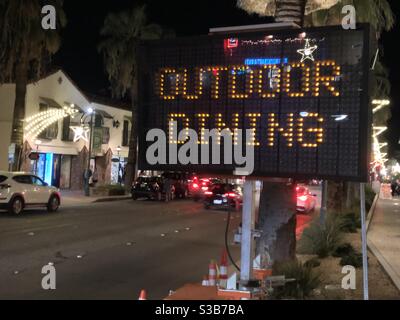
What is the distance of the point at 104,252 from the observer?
1288 cm

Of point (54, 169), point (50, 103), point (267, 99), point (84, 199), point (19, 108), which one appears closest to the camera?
point (267, 99)

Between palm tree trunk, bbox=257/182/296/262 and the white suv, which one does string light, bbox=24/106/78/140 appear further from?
palm tree trunk, bbox=257/182/296/262

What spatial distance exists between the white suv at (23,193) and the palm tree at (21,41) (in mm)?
4765

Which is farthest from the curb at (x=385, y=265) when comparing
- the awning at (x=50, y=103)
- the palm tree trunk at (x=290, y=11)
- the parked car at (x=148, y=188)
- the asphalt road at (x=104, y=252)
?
the awning at (x=50, y=103)

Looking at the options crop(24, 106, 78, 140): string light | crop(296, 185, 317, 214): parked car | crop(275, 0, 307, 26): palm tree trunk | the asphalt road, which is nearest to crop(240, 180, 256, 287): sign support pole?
the asphalt road

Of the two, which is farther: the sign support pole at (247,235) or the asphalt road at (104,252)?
the asphalt road at (104,252)

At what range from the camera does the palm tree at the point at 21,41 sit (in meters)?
24.8

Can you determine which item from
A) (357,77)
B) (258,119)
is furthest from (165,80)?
(357,77)

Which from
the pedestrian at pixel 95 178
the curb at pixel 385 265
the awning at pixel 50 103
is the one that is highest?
the awning at pixel 50 103

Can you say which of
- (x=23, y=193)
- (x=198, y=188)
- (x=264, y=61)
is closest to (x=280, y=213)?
(x=264, y=61)

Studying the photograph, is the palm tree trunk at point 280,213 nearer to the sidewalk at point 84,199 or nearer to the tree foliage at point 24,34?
the tree foliage at point 24,34

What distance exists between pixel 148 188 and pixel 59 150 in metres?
7.86

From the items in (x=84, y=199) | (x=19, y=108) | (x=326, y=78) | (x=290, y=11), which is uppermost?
(x=19, y=108)

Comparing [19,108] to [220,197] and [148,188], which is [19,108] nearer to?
[148,188]
